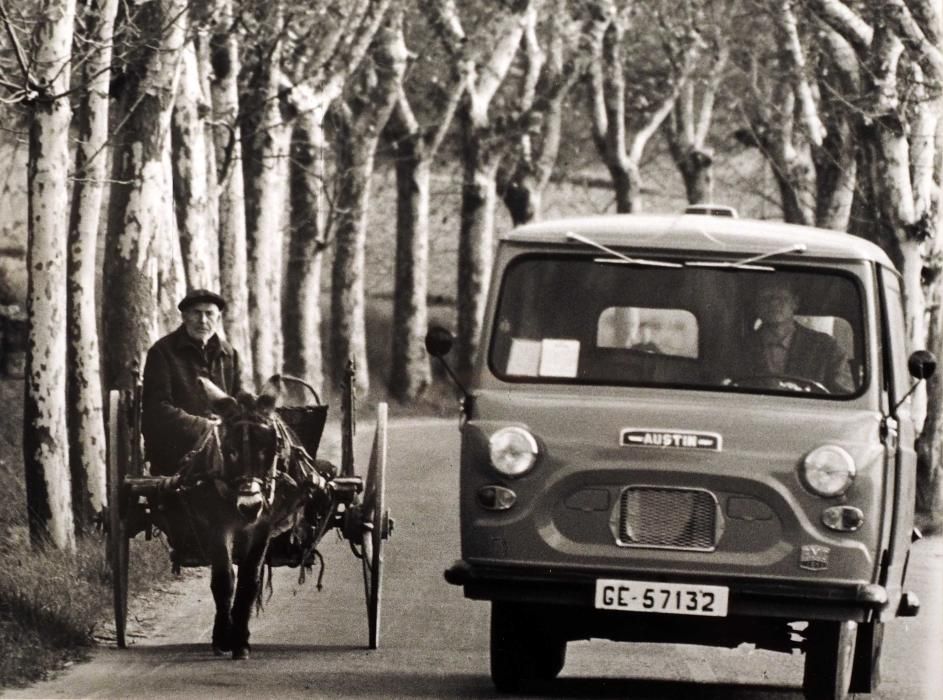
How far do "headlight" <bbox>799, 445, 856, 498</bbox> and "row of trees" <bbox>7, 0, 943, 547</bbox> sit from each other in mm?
6171

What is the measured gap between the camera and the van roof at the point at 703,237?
37.6ft

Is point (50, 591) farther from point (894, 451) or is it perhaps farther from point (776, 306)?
point (894, 451)

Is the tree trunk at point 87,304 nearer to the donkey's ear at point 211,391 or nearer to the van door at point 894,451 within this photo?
the donkey's ear at point 211,391

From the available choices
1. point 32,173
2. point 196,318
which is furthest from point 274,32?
point 196,318

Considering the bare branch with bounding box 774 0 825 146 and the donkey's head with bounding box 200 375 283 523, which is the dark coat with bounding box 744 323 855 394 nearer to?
the donkey's head with bounding box 200 375 283 523

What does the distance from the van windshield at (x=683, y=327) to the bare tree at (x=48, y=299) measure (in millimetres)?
5408

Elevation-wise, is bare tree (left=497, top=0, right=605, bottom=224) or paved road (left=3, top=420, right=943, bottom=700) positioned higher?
bare tree (left=497, top=0, right=605, bottom=224)

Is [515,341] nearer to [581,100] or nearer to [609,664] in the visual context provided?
[609,664]

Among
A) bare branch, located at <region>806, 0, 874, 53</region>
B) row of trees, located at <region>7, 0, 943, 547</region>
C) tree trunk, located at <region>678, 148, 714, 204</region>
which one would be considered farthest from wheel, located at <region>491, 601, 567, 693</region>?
tree trunk, located at <region>678, 148, 714, 204</region>

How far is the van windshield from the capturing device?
11.4 meters

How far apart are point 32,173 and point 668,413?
666cm

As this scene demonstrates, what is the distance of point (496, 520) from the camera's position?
11047 millimetres

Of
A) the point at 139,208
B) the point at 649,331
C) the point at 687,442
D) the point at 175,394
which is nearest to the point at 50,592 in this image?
the point at 175,394

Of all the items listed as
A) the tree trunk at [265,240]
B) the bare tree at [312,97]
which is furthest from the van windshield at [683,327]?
the tree trunk at [265,240]
